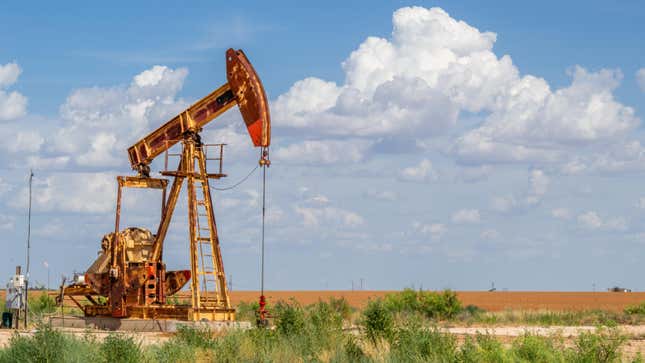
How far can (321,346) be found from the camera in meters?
20.2

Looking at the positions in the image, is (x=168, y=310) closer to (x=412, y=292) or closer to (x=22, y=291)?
(x=22, y=291)

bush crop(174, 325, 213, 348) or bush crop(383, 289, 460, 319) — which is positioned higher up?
bush crop(383, 289, 460, 319)

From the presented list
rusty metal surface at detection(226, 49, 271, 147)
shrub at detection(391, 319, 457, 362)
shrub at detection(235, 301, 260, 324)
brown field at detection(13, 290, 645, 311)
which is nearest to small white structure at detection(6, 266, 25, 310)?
brown field at detection(13, 290, 645, 311)

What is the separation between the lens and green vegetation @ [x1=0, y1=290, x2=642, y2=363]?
1789 centimetres

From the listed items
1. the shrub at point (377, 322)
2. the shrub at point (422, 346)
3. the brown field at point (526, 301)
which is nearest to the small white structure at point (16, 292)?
the brown field at point (526, 301)

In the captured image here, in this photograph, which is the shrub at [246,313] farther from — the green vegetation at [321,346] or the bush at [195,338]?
the green vegetation at [321,346]

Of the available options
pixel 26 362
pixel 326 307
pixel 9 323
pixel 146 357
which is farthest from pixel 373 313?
pixel 9 323

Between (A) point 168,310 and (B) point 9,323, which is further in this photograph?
(B) point 9,323

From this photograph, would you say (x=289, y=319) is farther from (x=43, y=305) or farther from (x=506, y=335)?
(x=43, y=305)

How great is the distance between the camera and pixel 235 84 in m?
31.2

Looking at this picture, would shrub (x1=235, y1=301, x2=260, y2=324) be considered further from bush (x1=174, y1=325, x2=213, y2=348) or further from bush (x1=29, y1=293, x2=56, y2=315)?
bush (x1=174, y1=325, x2=213, y2=348)

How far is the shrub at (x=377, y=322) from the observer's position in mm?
21109

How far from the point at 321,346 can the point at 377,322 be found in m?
1.80

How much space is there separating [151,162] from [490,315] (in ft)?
49.8
